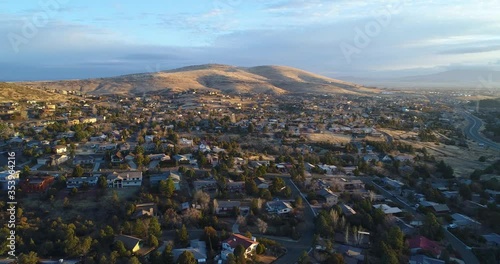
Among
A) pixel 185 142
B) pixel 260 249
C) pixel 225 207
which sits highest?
pixel 185 142

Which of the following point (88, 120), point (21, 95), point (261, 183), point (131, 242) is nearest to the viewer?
point (131, 242)

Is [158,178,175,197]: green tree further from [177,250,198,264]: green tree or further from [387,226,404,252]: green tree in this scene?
[387,226,404,252]: green tree

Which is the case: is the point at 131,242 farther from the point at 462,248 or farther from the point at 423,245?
the point at 462,248

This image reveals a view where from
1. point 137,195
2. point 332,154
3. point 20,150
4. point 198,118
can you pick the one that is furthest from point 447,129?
point 20,150

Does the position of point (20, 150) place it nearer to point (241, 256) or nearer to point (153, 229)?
point (153, 229)

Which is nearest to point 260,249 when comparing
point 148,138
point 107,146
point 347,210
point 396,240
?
point 396,240

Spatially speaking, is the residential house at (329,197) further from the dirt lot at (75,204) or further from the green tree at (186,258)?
the dirt lot at (75,204)

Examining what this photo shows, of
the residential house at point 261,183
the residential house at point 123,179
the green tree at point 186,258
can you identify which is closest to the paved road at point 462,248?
the residential house at point 261,183
